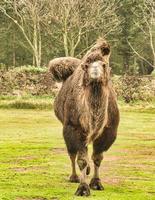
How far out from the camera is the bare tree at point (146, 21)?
211 ft

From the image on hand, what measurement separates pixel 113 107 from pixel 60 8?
156ft

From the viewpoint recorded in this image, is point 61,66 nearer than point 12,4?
Yes

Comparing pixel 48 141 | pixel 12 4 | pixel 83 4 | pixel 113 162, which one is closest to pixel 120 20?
pixel 83 4

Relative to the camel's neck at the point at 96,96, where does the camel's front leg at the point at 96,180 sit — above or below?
below

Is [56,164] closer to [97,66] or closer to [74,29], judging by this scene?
[97,66]

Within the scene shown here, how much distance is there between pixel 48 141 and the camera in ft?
77.1

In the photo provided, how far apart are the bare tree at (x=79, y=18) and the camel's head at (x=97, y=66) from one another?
45371 millimetres

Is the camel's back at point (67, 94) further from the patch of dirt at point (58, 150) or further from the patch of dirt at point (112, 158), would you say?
the patch of dirt at point (58, 150)

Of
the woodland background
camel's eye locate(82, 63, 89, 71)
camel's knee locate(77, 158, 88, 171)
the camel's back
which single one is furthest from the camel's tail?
the woodland background

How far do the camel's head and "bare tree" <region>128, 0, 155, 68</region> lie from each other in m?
52.1

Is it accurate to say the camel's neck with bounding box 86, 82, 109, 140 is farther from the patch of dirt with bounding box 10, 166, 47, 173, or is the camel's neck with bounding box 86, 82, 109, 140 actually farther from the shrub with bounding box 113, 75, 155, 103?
the shrub with bounding box 113, 75, 155, 103

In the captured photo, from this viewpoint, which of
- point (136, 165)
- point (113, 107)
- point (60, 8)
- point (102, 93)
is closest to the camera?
point (102, 93)

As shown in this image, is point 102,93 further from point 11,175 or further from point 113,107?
point 11,175

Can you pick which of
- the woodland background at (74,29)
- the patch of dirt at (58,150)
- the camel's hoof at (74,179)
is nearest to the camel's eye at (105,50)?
the camel's hoof at (74,179)
